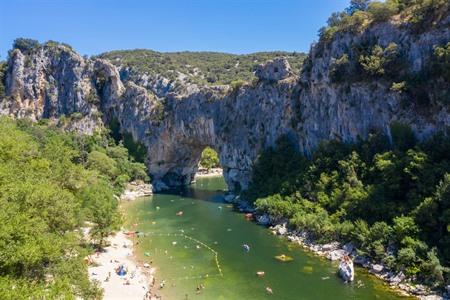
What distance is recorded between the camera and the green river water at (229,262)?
32031 millimetres

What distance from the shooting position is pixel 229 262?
3994cm

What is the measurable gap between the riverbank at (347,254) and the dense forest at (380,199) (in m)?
0.60

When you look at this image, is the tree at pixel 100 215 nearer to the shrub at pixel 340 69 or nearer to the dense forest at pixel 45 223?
the dense forest at pixel 45 223

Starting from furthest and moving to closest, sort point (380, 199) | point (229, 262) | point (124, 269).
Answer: point (380, 199), point (229, 262), point (124, 269)

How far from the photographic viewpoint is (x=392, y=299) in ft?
96.2

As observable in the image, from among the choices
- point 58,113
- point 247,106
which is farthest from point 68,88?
point 247,106

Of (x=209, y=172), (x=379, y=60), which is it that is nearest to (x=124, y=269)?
(x=379, y=60)

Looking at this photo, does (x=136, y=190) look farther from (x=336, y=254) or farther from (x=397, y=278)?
(x=397, y=278)

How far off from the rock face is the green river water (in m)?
18.6

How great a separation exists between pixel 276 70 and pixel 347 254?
142ft

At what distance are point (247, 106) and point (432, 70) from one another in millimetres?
38332

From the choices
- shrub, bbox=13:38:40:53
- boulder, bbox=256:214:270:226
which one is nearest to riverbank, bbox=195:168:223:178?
shrub, bbox=13:38:40:53

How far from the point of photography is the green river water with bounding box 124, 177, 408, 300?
32031 mm

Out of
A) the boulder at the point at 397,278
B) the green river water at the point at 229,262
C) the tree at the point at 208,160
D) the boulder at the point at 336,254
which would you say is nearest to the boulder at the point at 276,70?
the green river water at the point at 229,262
